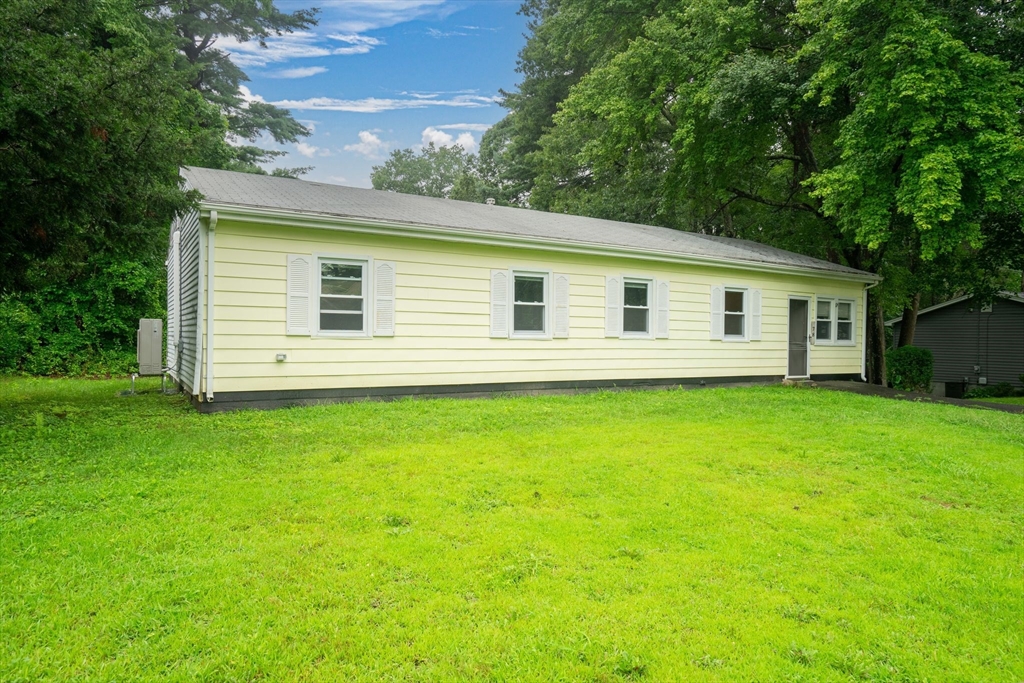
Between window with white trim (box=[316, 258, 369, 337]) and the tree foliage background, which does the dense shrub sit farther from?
window with white trim (box=[316, 258, 369, 337])

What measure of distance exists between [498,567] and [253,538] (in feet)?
5.28

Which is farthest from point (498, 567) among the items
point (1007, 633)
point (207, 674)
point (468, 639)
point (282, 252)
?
point (282, 252)

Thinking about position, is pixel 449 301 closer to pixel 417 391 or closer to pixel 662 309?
pixel 417 391

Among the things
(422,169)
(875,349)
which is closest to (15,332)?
(875,349)

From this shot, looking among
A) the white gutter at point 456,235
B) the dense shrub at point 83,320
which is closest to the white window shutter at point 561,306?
the white gutter at point 456,235

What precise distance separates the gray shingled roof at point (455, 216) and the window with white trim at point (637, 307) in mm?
824

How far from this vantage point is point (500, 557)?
11.7ft

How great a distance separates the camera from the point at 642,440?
6.97 metres

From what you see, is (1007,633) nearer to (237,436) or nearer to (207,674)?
(207,674)

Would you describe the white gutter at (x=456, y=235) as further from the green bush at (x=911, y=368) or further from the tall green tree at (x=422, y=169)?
the tall green tree at (x=422, y=169)

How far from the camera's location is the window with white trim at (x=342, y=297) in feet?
29.5

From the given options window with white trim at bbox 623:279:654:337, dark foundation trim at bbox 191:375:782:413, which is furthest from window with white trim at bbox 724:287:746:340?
window with white trim at bbox 623:279:654:337

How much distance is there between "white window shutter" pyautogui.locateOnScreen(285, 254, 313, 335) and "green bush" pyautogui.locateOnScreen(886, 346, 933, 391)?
14978mm

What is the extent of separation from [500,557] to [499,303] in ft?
23.5
